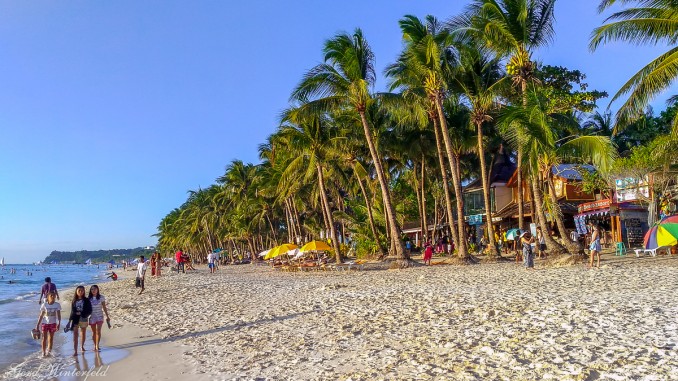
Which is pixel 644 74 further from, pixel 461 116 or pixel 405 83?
pixel 461 116

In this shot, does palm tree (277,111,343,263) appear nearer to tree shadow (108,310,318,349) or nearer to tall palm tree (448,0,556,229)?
tall palm tree (448,0,556,229)

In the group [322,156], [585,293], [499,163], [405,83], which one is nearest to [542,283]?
[585,293]

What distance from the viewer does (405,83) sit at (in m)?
24.6

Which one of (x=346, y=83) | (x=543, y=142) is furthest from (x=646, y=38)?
(x=346, y=83)

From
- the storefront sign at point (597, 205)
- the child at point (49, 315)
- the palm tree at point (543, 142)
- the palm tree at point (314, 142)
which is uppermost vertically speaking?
the palm tree at point (314, 142)

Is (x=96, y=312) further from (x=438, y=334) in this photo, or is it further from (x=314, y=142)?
(x=314, y=142)

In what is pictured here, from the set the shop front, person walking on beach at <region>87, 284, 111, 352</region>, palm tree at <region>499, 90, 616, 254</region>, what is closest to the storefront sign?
the shop front

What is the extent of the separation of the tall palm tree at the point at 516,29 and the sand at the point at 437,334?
8175mm

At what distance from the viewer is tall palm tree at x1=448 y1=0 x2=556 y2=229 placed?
18609mm

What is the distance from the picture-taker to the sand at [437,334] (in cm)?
596

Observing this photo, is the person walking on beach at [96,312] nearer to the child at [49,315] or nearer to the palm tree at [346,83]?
the child at [49,315]

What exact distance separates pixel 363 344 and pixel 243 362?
185cm

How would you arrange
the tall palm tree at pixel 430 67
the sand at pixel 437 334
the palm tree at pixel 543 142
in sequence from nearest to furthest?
the sand at pixel 437 334 → the palm tree at pixel 543 142 → the tall palm tree at pixel 430 67

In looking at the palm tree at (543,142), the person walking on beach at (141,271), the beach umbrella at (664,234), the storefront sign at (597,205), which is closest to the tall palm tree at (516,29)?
the palm tree at (543,142)
